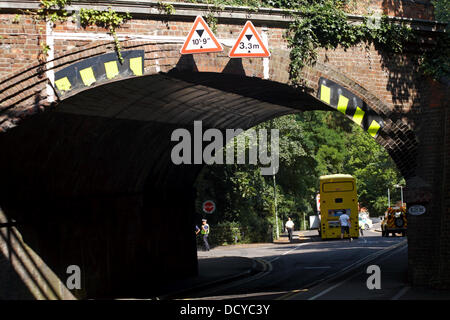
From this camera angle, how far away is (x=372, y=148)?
87.8 meters

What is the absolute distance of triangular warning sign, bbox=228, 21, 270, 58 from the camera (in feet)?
49.4

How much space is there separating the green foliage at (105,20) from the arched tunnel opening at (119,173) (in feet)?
3.19

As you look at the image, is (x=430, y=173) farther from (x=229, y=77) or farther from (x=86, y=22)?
(x=86, y=22)

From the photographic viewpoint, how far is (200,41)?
14766 millimetres

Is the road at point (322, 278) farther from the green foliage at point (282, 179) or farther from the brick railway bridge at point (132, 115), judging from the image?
the green foliage at point (282, 179)

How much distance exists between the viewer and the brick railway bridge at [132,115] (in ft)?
46.0

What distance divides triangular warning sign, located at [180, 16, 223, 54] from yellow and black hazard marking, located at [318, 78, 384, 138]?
10.1 feet

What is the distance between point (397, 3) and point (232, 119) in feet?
24.7

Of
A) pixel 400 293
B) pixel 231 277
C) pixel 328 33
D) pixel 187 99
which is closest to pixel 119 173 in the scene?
pixel 187 99

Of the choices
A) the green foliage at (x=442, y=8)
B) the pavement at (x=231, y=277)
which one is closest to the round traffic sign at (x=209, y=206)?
the pavement at (x=231, y=277)

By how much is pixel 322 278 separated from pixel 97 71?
10.7 metres

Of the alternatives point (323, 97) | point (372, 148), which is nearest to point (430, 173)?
point (323, 97)

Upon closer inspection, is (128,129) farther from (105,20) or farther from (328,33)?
(328,33)
